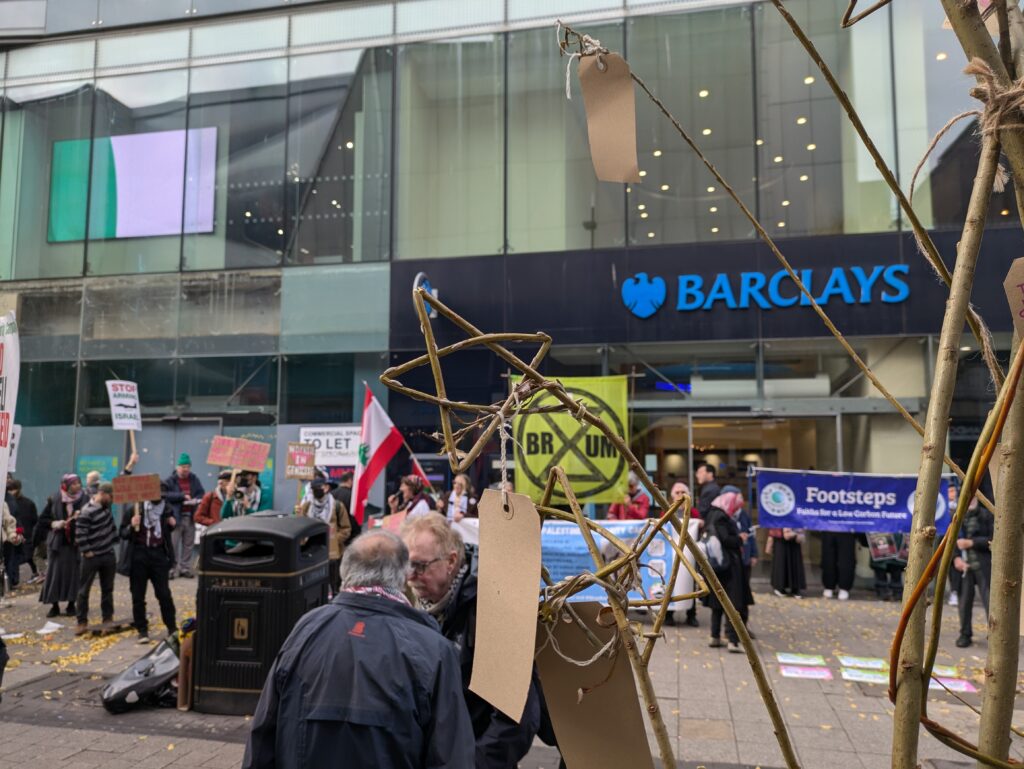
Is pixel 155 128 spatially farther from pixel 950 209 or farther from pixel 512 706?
pixel 512 706

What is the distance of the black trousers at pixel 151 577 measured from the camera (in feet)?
26.7

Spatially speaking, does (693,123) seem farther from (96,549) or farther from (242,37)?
(96,549)

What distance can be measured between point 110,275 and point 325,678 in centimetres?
1674

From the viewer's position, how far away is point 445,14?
1541 centimetres

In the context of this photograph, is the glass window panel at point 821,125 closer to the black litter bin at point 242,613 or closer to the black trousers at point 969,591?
the black trousers at point 969,591

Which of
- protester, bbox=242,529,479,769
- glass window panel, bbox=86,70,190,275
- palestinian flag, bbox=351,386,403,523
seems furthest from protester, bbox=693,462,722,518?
glass window panel, bbox=86,70,190,275

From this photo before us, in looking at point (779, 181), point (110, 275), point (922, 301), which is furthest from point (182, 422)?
point (922, 301)

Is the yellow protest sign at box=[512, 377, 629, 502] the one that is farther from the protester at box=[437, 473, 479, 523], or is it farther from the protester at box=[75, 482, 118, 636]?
the protester at box=[75, 482, 118, 636]

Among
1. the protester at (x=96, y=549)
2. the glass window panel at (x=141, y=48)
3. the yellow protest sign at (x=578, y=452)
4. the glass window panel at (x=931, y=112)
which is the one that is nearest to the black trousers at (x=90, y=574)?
the protester at (x=96, y=549)

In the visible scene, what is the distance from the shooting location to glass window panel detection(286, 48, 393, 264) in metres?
15.5

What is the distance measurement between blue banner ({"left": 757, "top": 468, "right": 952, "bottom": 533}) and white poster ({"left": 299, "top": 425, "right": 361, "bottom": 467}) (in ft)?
24.7

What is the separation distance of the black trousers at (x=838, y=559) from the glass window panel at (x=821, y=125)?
5.31 meters

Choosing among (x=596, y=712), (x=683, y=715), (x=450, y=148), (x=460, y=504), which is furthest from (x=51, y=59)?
(x=596, y=712)

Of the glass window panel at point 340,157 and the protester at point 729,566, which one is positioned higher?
the glass window panel at point 340,157
